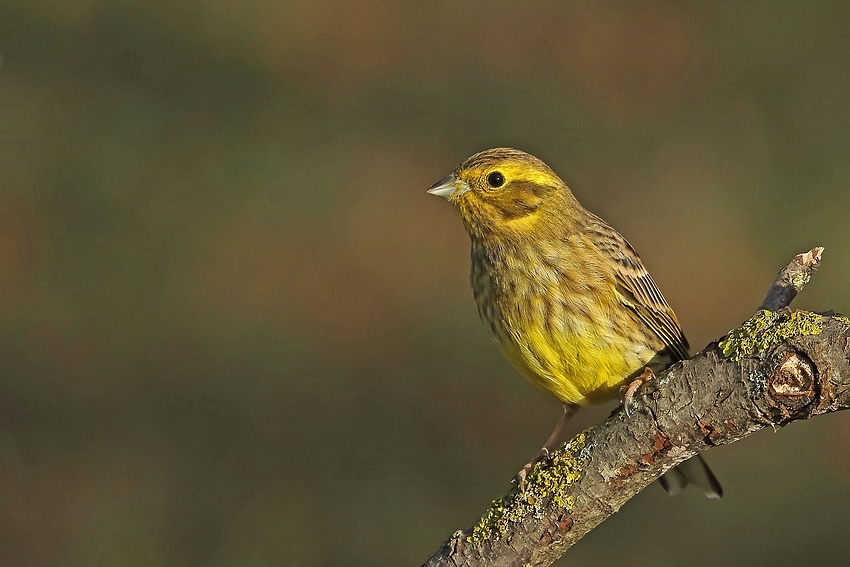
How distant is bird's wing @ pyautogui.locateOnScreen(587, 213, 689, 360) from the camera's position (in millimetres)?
5078

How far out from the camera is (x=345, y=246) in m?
12.3

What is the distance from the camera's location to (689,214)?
12.6m

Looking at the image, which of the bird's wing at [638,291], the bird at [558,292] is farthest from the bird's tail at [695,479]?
the bird's wing at [638,291]

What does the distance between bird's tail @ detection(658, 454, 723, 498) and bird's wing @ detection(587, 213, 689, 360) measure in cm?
58

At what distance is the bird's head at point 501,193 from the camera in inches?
206

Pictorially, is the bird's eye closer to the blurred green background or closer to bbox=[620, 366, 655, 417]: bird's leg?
bbox=[620, 366, 655, 417]: bird's leg

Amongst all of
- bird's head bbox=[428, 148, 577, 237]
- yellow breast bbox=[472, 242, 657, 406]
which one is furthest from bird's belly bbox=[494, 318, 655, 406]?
bird's head bbox=[428, 148, 577, 237]

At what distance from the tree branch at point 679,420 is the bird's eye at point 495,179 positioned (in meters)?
1.65

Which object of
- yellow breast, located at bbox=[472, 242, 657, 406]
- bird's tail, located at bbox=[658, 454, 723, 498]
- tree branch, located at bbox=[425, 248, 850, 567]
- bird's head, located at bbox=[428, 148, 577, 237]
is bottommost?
bird's tail, located at bbox=[658, 454, 723, 498]

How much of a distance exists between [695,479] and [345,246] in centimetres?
744

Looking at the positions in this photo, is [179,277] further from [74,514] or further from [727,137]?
[727,137]

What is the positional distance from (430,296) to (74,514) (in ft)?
14.8

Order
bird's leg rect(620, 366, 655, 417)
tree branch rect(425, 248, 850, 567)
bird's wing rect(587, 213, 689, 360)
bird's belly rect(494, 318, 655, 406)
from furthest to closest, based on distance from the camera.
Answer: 1. bird's wing rect(587, 213, 689, 360)
2. bird's belly rect(494, 318, 655, 406)
3. bird's leg rect(620, 366, 655, 417)
4. tree branch rect(425, 248, 850, 567)

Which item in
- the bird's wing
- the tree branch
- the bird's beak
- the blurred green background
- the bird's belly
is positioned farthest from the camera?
the blurred green background
